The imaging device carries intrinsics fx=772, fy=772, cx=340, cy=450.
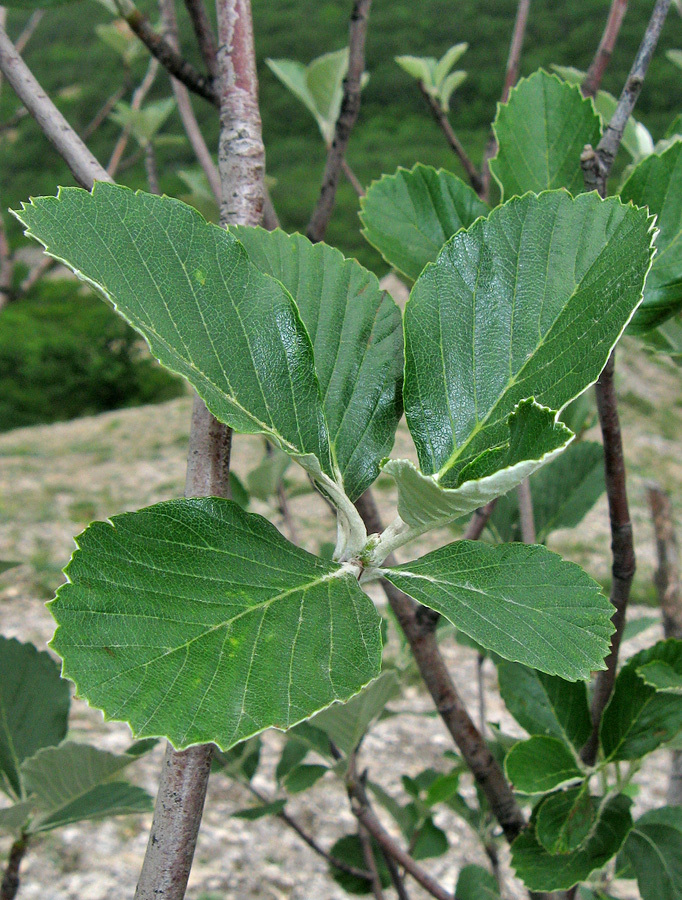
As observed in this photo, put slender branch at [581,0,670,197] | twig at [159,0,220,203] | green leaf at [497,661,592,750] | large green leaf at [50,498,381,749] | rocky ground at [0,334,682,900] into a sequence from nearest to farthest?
large green leaf at [50,498,381,749] < slender branch at [581,0,670,197] < green leaf at [497,661,592,750] < twig at [159,0,220,203] < rocky ground at [0,334,682,900]

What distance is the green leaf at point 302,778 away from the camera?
0.63 m

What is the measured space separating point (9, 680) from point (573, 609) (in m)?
0.39

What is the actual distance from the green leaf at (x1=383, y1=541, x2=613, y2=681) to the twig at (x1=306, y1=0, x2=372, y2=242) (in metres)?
0.33

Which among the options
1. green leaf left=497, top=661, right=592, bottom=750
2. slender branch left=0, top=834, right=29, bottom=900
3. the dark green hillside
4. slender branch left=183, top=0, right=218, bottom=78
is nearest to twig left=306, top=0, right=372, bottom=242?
slender branch left=183, top=0, right=218, bottom=78

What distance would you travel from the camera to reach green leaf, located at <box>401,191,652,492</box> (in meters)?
0.26

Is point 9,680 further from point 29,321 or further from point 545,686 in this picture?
point 29,321

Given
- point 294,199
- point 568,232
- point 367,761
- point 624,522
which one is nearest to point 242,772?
point 624,522

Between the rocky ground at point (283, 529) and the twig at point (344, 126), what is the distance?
262 mm

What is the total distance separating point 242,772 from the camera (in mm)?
676

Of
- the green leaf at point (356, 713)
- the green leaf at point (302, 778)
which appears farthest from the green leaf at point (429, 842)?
the green leaf at point (356, 713)

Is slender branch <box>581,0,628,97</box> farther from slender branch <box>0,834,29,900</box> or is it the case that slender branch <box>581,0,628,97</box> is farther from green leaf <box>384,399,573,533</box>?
slender branch <box>0,834,29,900</box>

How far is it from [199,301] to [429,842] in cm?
64

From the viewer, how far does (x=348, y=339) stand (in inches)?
11.9

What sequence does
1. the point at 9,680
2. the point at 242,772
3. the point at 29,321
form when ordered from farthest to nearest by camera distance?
the point at 29,321
the point at 242,772
the point at 9,680
